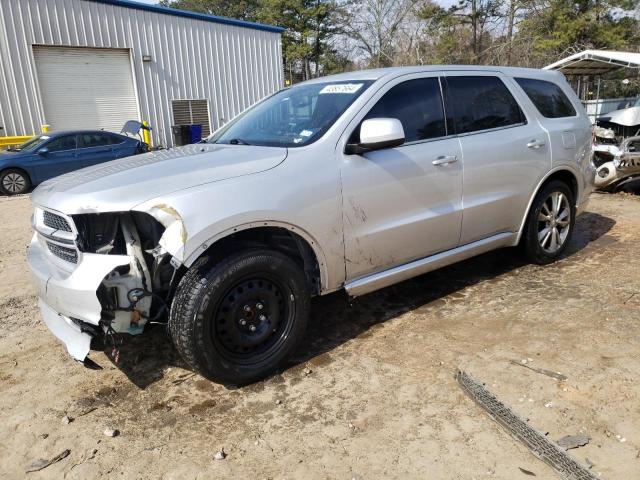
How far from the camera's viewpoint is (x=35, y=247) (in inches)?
138

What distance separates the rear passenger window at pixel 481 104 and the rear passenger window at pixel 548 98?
309 mm

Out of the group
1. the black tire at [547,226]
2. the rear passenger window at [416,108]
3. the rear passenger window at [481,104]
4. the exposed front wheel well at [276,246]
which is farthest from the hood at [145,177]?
the black tire at [547,226]

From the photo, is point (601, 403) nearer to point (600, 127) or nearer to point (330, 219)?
point (330, 219)

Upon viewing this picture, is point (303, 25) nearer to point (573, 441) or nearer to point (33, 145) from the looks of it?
point (33, 145)

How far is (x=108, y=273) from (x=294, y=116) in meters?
1.81

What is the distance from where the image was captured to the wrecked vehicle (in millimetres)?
8148

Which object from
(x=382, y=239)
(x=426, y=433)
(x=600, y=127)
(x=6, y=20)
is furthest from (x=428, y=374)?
(x=6, y=20)

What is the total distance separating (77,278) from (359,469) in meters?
1.78

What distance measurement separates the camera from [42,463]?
8.50ft

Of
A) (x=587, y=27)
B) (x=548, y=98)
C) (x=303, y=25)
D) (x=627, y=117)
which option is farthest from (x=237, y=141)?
(x=303, y=25)

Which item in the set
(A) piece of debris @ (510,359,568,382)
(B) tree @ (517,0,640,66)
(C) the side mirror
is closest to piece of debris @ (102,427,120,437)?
(C) the side mirror

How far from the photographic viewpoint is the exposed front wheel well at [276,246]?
120 inches

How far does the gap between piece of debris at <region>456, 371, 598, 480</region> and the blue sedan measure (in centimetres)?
1106

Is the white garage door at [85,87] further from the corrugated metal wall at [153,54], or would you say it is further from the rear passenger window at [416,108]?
the rear passenger window at [416,108]
